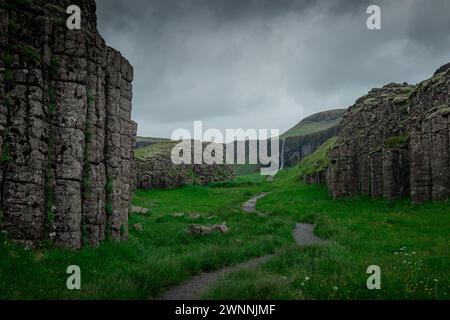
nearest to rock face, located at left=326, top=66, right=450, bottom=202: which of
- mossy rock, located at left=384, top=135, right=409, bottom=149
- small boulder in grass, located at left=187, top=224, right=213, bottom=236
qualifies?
mossy rock, located at left=384, top=135, right=409, bottom=149

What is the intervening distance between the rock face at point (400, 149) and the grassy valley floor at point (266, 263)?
9.11 ft

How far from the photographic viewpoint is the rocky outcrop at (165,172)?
5459cm

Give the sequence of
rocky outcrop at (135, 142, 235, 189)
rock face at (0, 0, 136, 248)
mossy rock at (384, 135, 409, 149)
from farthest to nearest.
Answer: rocky outcrop at (135, 142, 235, 189)
mossy rock at (384, 135, 409, 149)
rock face at (0, 0, 136, 248)

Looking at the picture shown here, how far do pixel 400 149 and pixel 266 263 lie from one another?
2097 centimetres

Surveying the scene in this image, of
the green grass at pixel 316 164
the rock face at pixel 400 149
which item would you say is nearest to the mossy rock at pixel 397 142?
the rock face at pixel 400 149

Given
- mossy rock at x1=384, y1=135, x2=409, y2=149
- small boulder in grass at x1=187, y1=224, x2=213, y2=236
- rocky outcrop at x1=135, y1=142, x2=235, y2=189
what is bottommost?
small boulder in grass at x1=187, y1=224, x2=213, y2=236

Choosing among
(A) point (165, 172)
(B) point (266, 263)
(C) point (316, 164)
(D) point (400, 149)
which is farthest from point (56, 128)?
(C) point (316, 164)

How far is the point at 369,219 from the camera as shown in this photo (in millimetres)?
24750

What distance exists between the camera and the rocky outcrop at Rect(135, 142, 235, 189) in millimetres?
54594

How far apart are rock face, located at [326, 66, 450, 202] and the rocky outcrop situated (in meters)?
26.0

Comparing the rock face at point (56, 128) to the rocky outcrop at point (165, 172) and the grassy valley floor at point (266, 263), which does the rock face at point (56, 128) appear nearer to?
the grassy valley floor at point (266, 263)

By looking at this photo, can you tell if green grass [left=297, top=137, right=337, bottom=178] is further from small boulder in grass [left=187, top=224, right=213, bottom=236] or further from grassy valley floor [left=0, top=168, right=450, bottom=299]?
small boulder in grass [left=187, top=224, right=213, bottom=236]

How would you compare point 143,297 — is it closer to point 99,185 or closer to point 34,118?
point 99,185
